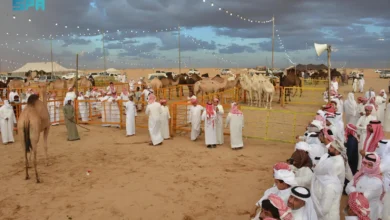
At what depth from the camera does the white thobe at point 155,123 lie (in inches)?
377

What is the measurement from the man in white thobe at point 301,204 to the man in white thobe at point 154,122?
23.1ft

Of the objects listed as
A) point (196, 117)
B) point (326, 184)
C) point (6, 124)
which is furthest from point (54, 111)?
point (326, 184)

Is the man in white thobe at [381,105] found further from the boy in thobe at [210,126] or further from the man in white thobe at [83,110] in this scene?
the man in white thobe at [83,110]

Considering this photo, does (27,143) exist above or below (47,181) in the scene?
above

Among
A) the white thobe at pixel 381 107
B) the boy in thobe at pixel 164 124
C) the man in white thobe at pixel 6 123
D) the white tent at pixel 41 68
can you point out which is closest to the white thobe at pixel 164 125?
the boy in thobe at pixel 164 124

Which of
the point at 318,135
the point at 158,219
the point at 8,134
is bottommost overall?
the point at 158,219

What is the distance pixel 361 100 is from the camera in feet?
30.7

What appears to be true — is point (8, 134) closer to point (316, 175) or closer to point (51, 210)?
point (51, 210)

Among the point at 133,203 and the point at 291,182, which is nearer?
the point at 291,182

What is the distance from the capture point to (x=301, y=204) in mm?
2842

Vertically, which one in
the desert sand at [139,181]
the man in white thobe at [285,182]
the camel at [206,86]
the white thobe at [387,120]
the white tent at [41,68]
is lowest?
the desert sand at [139,181]

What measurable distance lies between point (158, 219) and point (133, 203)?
75cm

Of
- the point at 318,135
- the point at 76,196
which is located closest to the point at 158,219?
the point at 76,196

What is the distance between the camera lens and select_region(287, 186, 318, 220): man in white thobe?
110 inches
